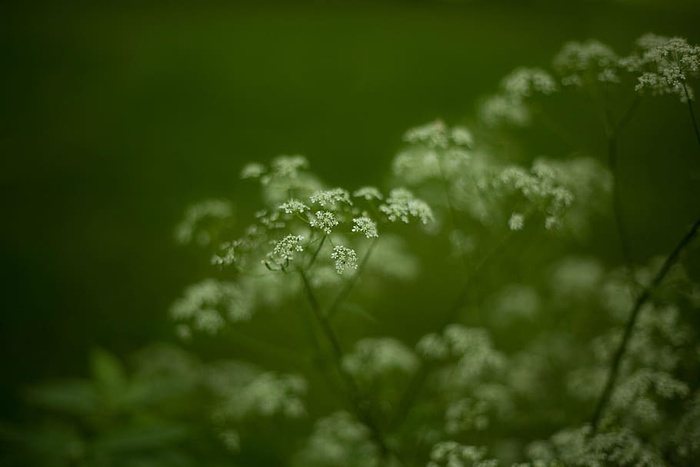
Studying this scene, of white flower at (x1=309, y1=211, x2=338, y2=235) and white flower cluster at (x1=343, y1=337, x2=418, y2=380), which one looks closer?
white flower at (x1=309, y1=211, x2=338, y2=235)

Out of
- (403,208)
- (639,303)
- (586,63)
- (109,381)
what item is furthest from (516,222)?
(109,381)

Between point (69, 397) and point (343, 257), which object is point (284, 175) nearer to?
point (343, 257)

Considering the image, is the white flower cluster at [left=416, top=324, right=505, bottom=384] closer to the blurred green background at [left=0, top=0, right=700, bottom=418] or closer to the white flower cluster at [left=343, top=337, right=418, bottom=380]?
the white flower cluster at [left=343, top=337, right=418, bottom=380]

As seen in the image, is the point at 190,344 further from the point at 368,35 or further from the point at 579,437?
the point at 368,35

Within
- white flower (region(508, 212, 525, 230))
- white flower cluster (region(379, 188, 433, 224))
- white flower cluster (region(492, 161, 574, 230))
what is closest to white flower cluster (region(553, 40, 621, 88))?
white flower cluster (region(492, 161, 574, 230))

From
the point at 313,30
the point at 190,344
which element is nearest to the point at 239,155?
the point at 190,344
